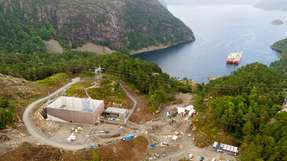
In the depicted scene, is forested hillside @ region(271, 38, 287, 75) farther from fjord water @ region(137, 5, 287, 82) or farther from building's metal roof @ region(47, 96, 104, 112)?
building's metal roof @ region(47, 96, 104, 112)

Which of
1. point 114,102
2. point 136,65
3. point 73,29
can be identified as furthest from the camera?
point 73,29

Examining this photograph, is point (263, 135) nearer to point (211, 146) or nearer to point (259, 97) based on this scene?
point (211, 146)

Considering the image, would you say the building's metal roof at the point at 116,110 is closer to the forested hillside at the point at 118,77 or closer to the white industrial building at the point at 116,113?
the white industrial building at the point at 116,113

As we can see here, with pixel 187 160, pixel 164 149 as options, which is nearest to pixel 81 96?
pixel 164 149

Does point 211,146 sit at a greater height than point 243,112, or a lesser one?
lesser

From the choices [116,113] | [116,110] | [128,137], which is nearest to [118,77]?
[116,110]

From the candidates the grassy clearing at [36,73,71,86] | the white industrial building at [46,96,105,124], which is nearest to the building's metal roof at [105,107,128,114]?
the white industrial building at [46,96,105,124]
